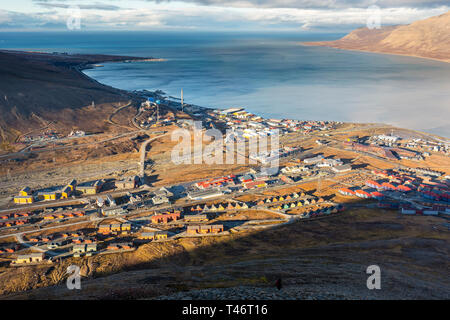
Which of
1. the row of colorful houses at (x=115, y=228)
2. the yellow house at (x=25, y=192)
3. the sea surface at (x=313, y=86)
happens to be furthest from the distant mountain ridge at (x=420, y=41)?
the yellow house at (x=25, y=192)

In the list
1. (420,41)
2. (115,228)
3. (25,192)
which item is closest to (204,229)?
(115,228)

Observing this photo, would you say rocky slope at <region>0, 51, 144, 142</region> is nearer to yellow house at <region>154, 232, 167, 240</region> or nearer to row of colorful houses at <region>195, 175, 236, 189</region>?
row of colorful houses at <region>195, 175, 236, 189</region>

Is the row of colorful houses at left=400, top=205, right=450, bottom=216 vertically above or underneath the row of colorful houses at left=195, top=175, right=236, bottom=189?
underneath

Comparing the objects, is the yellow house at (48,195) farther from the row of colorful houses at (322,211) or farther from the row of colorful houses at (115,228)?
the row of colorful houses at (322,211)

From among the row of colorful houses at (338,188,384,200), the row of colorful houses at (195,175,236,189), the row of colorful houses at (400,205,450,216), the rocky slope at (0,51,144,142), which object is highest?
the rocky slope at (0,51,144,142)

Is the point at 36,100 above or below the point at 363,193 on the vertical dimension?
above

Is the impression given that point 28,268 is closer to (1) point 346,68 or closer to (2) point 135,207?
(2) point 135,207

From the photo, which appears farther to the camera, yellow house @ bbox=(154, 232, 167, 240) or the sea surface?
the sea surface

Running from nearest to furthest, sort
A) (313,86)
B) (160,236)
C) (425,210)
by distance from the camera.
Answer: (160,236) → (425,210) → (313,86)

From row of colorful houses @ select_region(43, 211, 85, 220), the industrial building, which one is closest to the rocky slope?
the industrial building

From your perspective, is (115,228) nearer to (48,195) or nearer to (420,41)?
(48,195)

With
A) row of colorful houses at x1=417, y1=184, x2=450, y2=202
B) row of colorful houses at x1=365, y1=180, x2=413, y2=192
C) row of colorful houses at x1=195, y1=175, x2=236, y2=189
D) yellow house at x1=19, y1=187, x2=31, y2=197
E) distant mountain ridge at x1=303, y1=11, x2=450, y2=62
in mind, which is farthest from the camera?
distant mountain ridge at x1=303, y1=11, x2=450, y2=62

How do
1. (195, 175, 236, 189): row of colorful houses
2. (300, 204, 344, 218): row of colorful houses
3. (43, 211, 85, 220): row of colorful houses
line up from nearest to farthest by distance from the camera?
(43, 211, 85, 220): row of colorful houses → (300, 204, 344, 218): row of colorful houses → (195, 175, 236, 189): row of colorful houses
